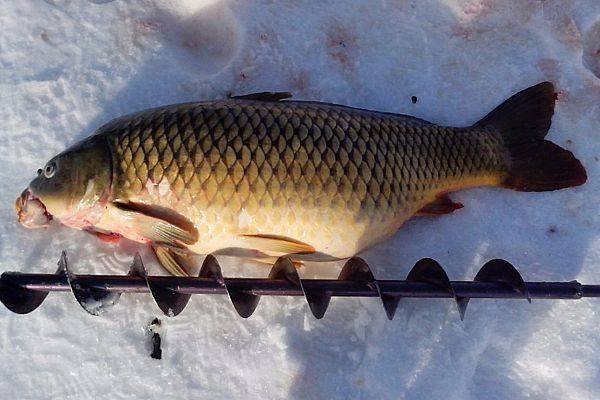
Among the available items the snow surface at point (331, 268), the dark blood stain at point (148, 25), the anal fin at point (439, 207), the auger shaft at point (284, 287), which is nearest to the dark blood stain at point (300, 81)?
the snow surface at point (331, 268)

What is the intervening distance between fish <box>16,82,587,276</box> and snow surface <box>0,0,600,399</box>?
248 mm

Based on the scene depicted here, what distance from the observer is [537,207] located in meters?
2.36

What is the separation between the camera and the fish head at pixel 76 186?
1976mm

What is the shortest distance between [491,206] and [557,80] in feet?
2.58

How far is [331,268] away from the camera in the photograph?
7.25 feet

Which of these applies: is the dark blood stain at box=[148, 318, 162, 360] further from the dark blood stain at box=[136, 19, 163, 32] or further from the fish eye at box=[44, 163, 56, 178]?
the dark blood stain at box=[136, 19, 163, 32]

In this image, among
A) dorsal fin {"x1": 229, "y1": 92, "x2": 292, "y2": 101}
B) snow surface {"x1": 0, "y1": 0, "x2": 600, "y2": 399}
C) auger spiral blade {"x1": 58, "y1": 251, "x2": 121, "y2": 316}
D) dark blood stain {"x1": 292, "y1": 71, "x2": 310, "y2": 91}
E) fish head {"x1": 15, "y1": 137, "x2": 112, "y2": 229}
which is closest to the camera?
auger spiral blade {"x1": 58, "y1": 251, "x2": 121, "y2": 316}

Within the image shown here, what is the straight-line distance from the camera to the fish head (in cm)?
198

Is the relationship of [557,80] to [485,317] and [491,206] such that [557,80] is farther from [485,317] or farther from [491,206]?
[485,317]

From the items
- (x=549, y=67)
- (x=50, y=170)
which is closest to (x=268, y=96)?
(x=50, y=170)

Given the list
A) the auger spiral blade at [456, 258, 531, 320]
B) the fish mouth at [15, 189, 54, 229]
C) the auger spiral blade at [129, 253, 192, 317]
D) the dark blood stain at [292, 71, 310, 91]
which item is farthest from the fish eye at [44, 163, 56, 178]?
the auger spiral blade at [456, 258, 531, 320]

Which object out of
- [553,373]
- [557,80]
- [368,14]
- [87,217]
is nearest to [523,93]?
[557,80]

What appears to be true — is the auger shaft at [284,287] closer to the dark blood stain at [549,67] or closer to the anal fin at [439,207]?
the anal fin at [439,207]

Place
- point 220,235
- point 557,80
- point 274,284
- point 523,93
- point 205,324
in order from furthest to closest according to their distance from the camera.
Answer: point 557,80 → point 523,93 → point 205,324 → point 220,235 → point 274,284
